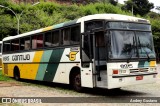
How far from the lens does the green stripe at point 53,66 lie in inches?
634

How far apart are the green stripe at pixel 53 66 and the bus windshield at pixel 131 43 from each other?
3.64m

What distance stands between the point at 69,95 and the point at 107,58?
236cm

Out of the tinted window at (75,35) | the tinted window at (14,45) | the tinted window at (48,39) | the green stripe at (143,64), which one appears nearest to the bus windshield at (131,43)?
the green stripe at (143,64)

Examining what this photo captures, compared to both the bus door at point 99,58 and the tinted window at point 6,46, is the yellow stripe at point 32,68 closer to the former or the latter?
the tinted window at point 6,46

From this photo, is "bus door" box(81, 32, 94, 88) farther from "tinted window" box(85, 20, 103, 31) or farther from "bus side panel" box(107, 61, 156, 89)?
"bus side panel" box(107, 61, 156, 89)

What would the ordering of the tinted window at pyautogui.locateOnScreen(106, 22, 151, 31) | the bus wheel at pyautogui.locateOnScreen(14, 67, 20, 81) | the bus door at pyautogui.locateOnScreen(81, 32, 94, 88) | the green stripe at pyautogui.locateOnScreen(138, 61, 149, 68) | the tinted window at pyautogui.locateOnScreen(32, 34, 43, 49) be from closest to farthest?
the tinted window at pyautogui.locateOnScreen(106, 22, 151, 31) → the green stripe at pyautogui.locateOnScreen(138, 61, 149, 68) → the bus door at pyautogui.locateOnScreen(81, 32, 94, 88) → the tinted window at pyautogui.locateOnScreen(32, 34, 43, 49) → the bus wheel at pyautogui.locateOnScreen(14, 67, 20, 81)

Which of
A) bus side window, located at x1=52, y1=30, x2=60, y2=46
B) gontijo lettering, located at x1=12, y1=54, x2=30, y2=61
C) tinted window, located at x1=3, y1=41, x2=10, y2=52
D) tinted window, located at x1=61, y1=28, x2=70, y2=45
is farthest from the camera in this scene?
tinted window, located at x1=3, y1=41, x2=10, y2=52

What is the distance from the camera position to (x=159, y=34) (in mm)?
57531

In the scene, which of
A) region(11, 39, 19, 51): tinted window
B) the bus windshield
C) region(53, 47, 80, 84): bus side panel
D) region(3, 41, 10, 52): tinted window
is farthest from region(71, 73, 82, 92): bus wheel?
region(3, 41, 10, 52): tinted window

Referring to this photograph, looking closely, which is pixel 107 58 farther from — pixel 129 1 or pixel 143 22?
pixel 129 1

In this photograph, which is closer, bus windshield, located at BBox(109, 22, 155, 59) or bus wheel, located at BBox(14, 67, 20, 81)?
bus windshield, located at BBox(109, 22, 155, 59)

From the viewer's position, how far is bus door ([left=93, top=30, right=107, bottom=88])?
13203mm

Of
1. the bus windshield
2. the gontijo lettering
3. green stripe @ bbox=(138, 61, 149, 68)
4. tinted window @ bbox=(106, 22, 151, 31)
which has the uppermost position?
tinted window @ bbox=(106, 22, 151, 31)

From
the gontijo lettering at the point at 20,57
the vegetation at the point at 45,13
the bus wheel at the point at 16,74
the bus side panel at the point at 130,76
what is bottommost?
the bus wheel at the point at 16,74
